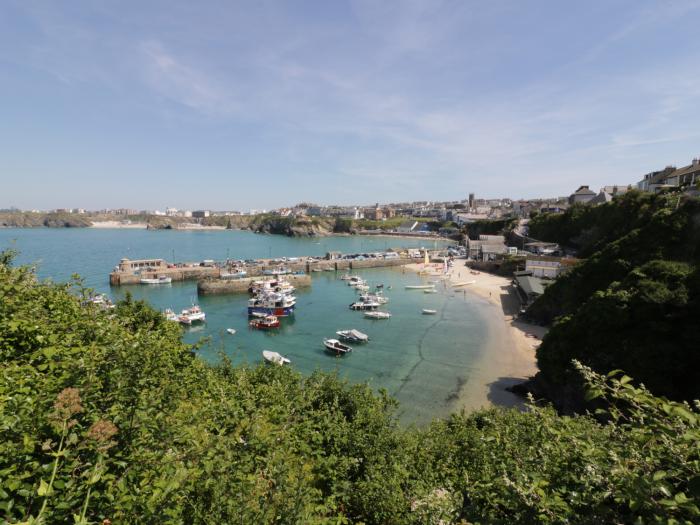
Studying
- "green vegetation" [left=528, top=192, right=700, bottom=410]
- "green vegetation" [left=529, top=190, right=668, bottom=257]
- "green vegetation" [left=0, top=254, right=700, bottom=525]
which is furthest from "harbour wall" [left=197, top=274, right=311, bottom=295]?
"green vegetation" [left=0, top=254, right=700, bottom=525]

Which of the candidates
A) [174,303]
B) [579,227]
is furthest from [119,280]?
[579,227]

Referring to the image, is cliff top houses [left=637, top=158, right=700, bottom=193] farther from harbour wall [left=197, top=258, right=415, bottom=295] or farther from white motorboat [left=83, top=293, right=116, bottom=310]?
harbour wall [left=197, top=258, right=415, bottom=295]

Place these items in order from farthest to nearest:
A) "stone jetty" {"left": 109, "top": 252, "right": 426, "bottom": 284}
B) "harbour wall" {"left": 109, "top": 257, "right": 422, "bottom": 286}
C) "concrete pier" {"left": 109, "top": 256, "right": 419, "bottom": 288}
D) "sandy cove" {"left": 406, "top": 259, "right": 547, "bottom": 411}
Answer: "stone jetty" {"left": 109, "top": 252, "right": 426, "bottom": 284} → "concrete pier" {"left": 109, "top": 256, "right": 419, "bottom": 288} → "harbour wall" {"left": 109, "top": 257, "right": 422, "bottom": 286} → "sandy cove" {"left": 406, "top": 259, "right": 547, "bottom": 411}

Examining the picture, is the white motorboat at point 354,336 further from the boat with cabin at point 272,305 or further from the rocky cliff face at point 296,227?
the rocky cliff face at point 296,227

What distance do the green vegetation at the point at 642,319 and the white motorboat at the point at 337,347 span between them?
1353cm

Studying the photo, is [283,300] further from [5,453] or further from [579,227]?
[579,227]

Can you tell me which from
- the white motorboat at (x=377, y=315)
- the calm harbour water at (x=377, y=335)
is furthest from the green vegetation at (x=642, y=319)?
the white motorboat at (x=377, y=315)

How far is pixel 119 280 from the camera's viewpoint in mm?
51594

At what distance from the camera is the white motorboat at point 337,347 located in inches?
1062

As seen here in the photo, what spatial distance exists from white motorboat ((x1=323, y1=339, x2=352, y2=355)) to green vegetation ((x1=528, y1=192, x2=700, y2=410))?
13528 mm

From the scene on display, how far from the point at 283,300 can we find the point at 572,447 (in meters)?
35.6

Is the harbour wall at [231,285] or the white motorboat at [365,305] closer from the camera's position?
the white motorboat at [365,305]

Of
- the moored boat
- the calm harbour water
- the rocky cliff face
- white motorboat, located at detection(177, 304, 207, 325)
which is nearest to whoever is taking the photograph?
the calm harbour water

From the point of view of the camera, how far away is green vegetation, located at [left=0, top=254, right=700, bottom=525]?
293 centimetres
